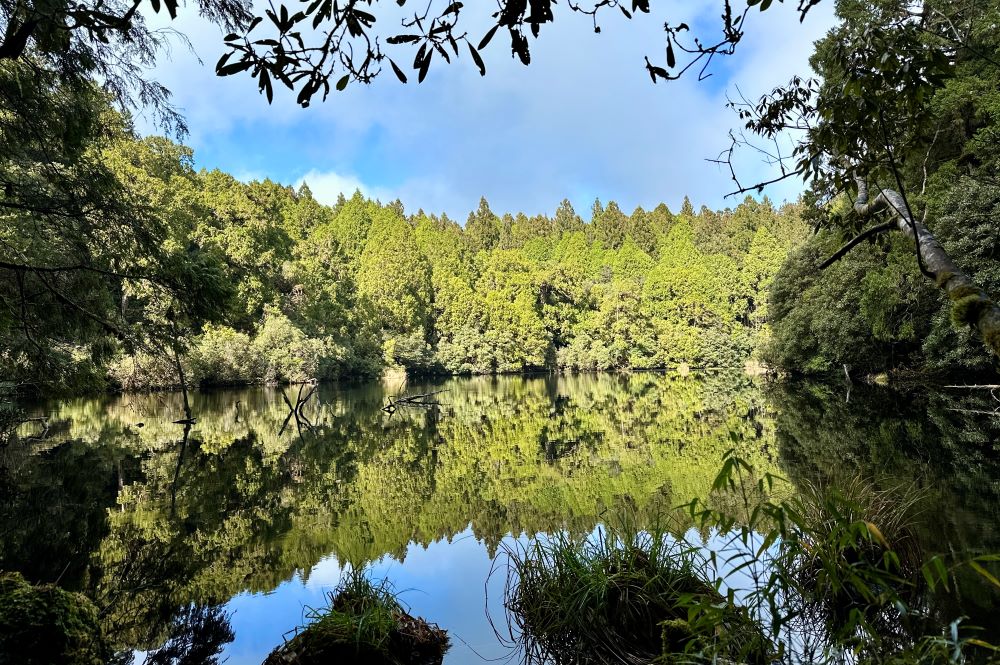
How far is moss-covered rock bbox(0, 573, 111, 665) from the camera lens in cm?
279

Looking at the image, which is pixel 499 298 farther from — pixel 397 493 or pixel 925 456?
pixel 925 456

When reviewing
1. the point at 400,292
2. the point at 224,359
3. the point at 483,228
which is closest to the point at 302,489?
the point at 224,359

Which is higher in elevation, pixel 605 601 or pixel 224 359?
pixel 224 359

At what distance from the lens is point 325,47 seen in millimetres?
1825

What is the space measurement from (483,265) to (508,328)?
6.59m

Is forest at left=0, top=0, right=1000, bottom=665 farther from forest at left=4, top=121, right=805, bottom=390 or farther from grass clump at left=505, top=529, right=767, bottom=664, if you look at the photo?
forest at left=4, top=121, right=805, bottom=390

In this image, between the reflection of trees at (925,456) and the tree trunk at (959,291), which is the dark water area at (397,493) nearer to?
the reflection of trees at (925,456)

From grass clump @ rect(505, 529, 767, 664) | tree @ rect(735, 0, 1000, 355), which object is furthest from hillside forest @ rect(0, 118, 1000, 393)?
tree @ rect(735, 0, 1000, 355)

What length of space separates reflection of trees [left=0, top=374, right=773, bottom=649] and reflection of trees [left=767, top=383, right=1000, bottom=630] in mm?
1116

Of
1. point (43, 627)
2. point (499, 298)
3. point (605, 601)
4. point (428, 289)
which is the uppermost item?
point (428, 289)

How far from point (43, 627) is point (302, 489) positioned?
635 cm

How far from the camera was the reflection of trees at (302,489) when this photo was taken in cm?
567

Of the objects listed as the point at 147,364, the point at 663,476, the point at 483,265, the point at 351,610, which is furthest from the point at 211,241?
the point at 351,610

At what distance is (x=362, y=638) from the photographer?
338 centimetres
